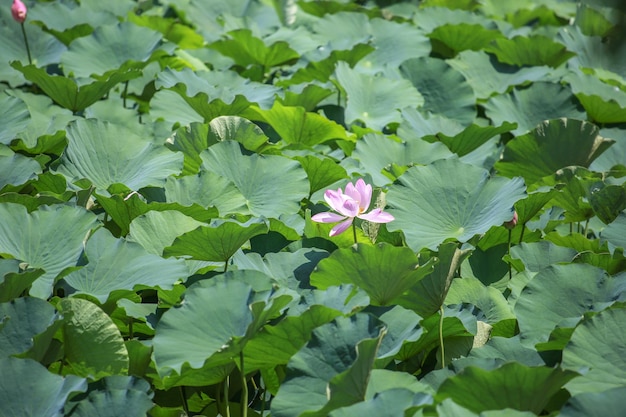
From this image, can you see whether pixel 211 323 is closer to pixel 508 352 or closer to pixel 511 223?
pixel 508 352

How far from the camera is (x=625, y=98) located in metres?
2.36

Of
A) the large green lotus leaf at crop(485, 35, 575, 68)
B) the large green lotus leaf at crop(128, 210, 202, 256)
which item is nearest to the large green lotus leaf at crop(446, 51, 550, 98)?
the large green lotus leaf at crop(485, 35, 575, 68)

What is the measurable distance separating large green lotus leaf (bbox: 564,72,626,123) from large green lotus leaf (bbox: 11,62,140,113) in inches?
49.8

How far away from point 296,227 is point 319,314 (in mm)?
440

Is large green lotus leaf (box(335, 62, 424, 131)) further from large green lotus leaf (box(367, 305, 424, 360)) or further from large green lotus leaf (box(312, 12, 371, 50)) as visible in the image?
large green lotus leaf (box(367, 305, 424, 360))

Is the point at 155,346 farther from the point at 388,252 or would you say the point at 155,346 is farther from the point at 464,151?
the point at 464,151

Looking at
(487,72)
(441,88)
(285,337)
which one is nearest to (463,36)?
(487,72)

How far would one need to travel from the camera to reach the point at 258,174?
174cm

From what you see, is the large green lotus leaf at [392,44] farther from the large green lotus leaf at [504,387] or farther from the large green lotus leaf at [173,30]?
the large green lotus leaf at [504,387]

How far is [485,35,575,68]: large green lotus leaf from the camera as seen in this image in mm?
2566

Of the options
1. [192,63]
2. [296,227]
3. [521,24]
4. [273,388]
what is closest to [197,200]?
[296,227]

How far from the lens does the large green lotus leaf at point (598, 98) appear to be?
2213 millimetres

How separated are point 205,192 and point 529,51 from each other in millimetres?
1413

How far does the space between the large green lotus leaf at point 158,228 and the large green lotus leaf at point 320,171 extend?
356 millimetres
